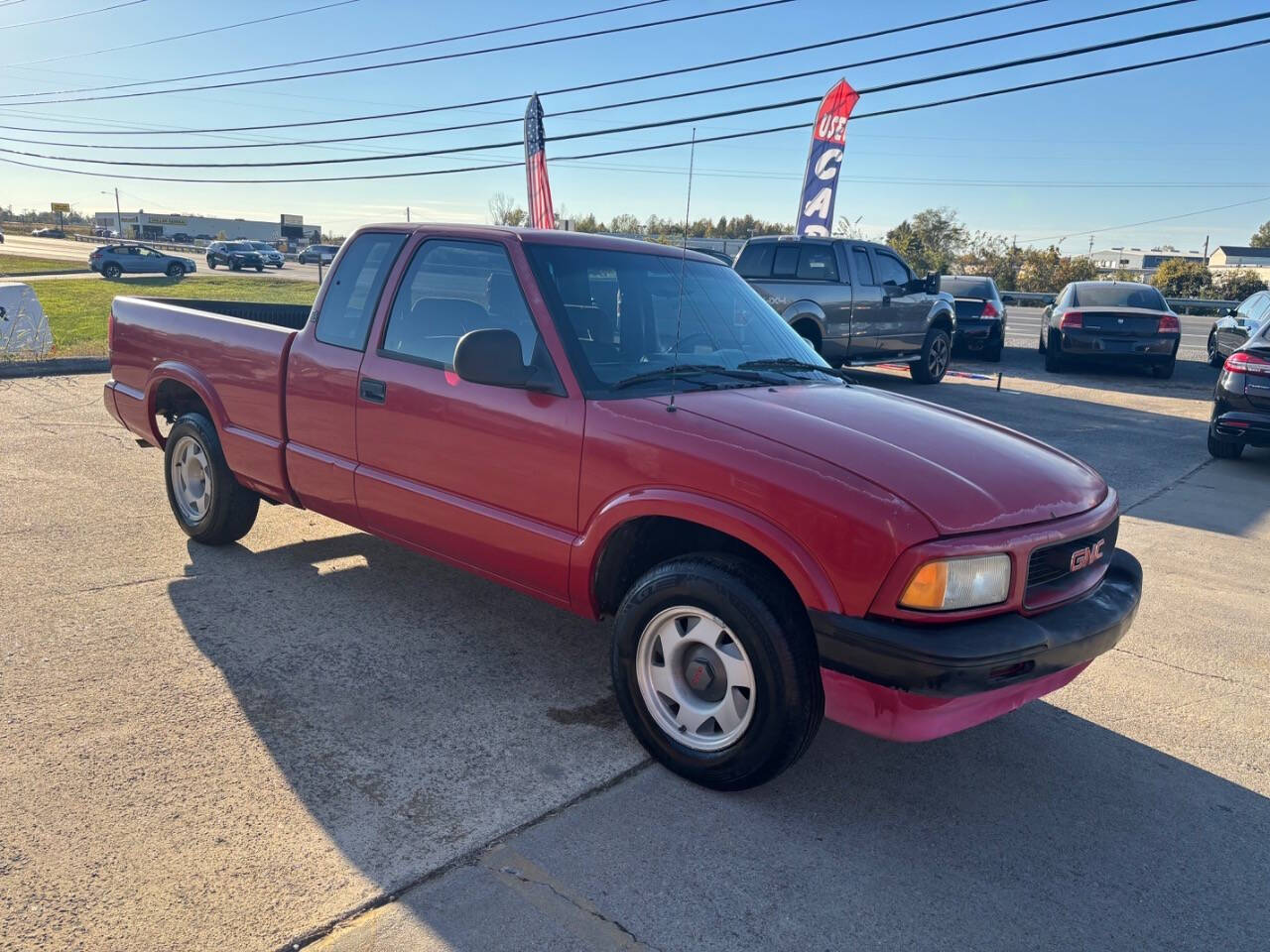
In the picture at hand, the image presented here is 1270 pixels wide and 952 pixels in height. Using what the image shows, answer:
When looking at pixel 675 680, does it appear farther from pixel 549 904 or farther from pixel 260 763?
pixel 260 763

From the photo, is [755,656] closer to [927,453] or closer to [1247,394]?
[927,453]

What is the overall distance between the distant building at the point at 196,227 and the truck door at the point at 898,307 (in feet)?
339

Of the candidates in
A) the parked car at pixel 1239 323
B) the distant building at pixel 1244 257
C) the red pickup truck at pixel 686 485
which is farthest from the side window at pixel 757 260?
the distant building at pixel 1244 257

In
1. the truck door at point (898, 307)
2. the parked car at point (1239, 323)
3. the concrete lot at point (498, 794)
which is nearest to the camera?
the concrete lot at point (498, 794)

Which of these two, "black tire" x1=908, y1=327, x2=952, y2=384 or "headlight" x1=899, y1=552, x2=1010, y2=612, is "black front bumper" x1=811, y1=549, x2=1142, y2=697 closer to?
"headlight" x1=899, y1=552, x2=1010, y2=612

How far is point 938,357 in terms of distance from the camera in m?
14.8

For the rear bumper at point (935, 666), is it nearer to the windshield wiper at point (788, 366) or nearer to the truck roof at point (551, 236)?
the windshield wiper at point (788, 366)

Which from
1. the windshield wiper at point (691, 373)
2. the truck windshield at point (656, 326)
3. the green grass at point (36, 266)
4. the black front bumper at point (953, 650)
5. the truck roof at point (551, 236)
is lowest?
the green grass at point (36, 266)

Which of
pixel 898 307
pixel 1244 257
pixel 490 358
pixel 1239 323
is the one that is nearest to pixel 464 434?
pixel 490 358

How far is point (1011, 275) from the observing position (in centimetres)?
6184

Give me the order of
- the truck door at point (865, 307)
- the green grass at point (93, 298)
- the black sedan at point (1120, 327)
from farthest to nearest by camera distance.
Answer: the green grass at point (93, 298) → the black sedan at point (1120, 327) → the truck door at point (865, 307)

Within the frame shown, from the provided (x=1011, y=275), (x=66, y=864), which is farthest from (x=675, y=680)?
(x=1011, y=275)

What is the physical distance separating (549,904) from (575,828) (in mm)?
394

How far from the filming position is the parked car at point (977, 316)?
18.5 metres
